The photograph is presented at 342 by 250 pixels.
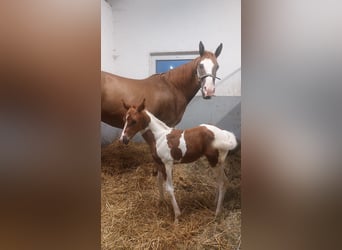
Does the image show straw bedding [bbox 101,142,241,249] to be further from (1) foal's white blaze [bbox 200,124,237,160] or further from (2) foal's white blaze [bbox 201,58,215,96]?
(2) foal's white blaze [bbox 201,58,215,96]

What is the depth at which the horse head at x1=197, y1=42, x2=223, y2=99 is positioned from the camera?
2.61 ft

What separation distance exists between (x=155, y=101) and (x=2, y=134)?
45 centimetres

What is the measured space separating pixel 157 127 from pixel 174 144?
0.08 m

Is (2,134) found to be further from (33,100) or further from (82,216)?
(82,216)

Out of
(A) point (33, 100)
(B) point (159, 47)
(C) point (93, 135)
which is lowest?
(C) point (93, 135)

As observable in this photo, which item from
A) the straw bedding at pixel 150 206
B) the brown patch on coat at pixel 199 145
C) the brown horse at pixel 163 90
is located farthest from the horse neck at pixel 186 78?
the straw bedding at pixel 150 206

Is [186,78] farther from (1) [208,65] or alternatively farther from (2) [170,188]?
(2) [170,188]

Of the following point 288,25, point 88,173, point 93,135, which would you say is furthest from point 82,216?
point 288,25

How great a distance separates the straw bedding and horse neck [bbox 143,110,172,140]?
2.1 inches

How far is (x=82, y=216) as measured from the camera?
0.80 m

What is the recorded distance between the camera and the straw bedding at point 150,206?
0.79m

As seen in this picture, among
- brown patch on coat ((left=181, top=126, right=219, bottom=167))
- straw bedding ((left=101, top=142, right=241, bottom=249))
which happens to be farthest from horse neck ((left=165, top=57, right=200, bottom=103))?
straw bedding ((left=101, top=142, right=241, bottom=249))

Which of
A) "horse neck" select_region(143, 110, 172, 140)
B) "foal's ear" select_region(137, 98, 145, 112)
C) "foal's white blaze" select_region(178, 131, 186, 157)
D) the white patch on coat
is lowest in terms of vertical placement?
"foal's white blaze" select_region(178, 131, 186, 157)

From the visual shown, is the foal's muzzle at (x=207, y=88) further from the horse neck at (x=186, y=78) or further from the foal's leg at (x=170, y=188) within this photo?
the foal's leg at (x=170, y=188)
